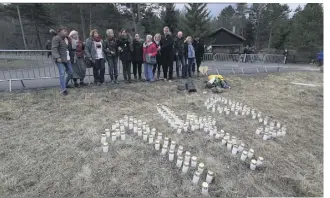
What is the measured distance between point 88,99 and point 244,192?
483 centimetres

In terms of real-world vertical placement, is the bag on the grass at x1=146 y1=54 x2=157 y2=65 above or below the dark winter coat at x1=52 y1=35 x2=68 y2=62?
below

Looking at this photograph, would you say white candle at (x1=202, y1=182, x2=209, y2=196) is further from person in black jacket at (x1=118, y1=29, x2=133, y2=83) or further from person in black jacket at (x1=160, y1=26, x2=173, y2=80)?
person in black jacket at (x1=160, y1=26, x2=173, y2=80)

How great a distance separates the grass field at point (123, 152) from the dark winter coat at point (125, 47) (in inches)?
55.2

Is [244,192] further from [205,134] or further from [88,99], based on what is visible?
[88,99]

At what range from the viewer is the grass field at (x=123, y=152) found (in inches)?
114

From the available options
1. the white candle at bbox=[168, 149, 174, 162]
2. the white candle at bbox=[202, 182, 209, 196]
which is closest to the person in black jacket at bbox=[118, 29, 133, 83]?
the white candle at bbox=[168, 149, 174, 162]

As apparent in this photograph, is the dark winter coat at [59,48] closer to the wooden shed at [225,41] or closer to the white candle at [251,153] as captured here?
the white candle at [251,153]

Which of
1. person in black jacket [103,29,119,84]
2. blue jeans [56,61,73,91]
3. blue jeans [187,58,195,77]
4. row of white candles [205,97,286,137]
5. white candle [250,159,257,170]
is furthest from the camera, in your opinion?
blue jeans [187,58,195,77]

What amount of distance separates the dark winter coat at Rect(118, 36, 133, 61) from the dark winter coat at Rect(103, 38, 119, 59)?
17 centimetres

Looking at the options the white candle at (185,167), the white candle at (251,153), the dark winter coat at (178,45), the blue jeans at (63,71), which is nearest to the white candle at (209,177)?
the white candle at (185,167)

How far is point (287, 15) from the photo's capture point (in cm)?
4312

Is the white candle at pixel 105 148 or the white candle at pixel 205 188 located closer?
the white candle at pixel 205 188

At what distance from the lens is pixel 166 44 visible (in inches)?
314

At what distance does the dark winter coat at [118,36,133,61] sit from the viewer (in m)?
7.36
